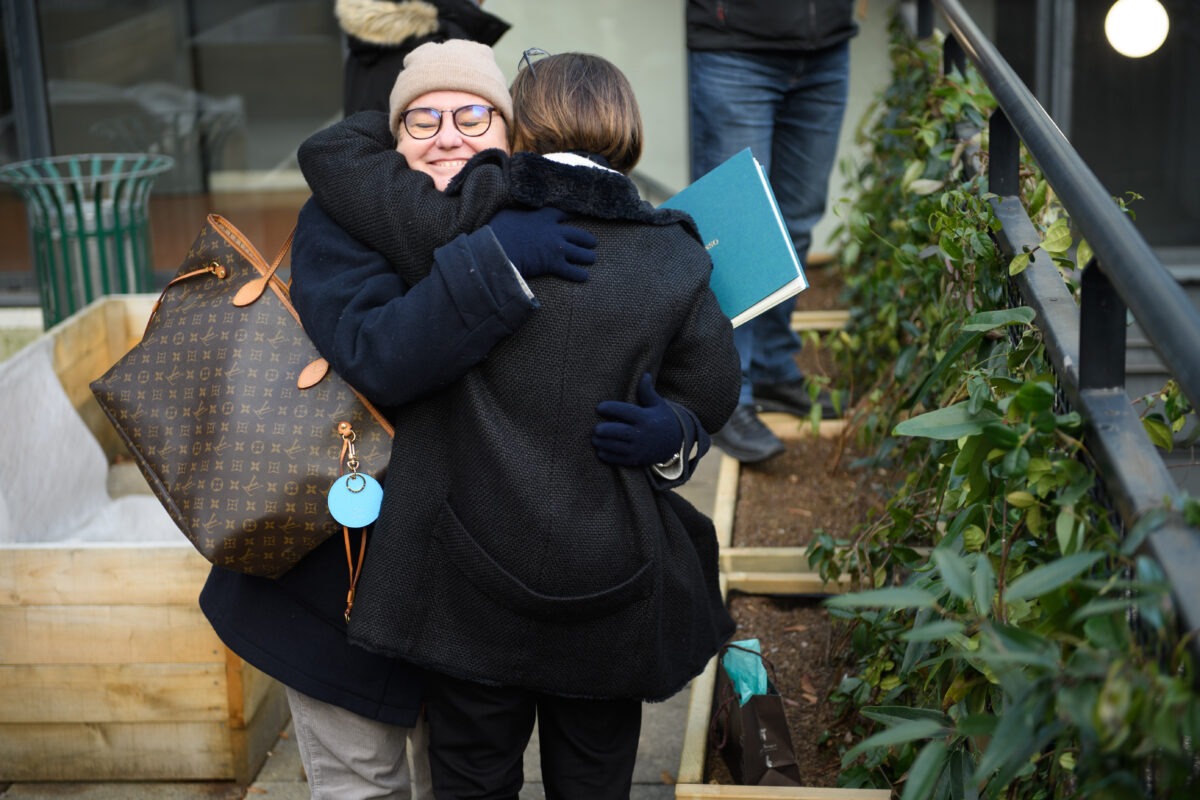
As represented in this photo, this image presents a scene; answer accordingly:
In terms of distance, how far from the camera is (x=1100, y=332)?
1693 mm

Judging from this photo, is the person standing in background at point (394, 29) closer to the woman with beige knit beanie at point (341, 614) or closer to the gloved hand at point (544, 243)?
the woman with beige knit beanie at point (341, 614)

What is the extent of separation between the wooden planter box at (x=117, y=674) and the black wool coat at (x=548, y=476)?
3.27ft

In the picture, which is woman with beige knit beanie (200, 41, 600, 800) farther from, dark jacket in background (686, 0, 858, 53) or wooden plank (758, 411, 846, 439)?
wooden plank (758, 411, 846, 439)

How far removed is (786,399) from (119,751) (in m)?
2.51

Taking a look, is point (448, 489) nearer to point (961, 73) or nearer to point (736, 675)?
point (736, 675)

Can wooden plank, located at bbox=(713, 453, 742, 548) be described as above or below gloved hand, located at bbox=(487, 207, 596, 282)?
below

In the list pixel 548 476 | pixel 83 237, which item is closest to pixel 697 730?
pixel 548 476

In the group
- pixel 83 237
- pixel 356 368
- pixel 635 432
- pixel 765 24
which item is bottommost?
pixel 83 237

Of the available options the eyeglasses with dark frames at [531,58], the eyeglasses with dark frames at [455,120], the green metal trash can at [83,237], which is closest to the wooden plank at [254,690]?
the eyeglasses with dark frames at [455,120]

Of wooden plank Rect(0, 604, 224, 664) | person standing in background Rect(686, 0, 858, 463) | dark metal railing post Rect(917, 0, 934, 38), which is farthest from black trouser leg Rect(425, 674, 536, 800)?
dark metal railing post Rect(917, 0, 934, 38)

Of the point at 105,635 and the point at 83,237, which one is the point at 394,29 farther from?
the point at 83,237

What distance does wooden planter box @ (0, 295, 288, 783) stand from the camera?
9.41ft

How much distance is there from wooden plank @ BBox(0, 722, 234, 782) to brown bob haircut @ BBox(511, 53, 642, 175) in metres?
1.59

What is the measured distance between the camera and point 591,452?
1.96 m
